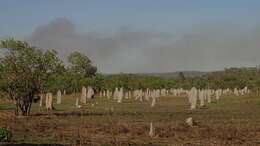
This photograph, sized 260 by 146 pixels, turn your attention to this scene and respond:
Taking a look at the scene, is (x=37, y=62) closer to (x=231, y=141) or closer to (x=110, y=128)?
(x=110, y=128)

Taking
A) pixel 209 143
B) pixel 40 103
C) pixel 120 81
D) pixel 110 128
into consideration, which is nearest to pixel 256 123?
pixel 110 128

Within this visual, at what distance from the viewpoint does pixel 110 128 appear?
41531 millimetres

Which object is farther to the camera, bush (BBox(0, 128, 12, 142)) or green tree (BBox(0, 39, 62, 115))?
green tree (BBox(0, 39, 62, 115))

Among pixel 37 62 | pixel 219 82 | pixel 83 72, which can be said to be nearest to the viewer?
pixel 37 62

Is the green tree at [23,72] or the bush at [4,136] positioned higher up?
the green tree at [23,72]

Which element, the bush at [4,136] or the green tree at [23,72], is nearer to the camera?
the bush at [4,136]

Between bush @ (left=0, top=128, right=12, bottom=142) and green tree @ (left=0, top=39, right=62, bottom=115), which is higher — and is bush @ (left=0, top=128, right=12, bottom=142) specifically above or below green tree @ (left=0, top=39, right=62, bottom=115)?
below

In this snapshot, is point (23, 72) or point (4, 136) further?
point (23, 72)

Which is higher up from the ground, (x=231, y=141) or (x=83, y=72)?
(x=83, y=72)

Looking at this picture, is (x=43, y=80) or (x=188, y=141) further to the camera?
(x=43, y=80)

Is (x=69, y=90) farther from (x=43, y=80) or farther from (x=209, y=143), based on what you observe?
(x=209, y=143)

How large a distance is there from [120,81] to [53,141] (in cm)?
11490

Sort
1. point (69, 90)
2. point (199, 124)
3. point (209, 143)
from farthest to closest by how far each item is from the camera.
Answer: point (69, 90) < point (199, 124) < point (209, 143)

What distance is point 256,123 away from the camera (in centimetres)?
4688
